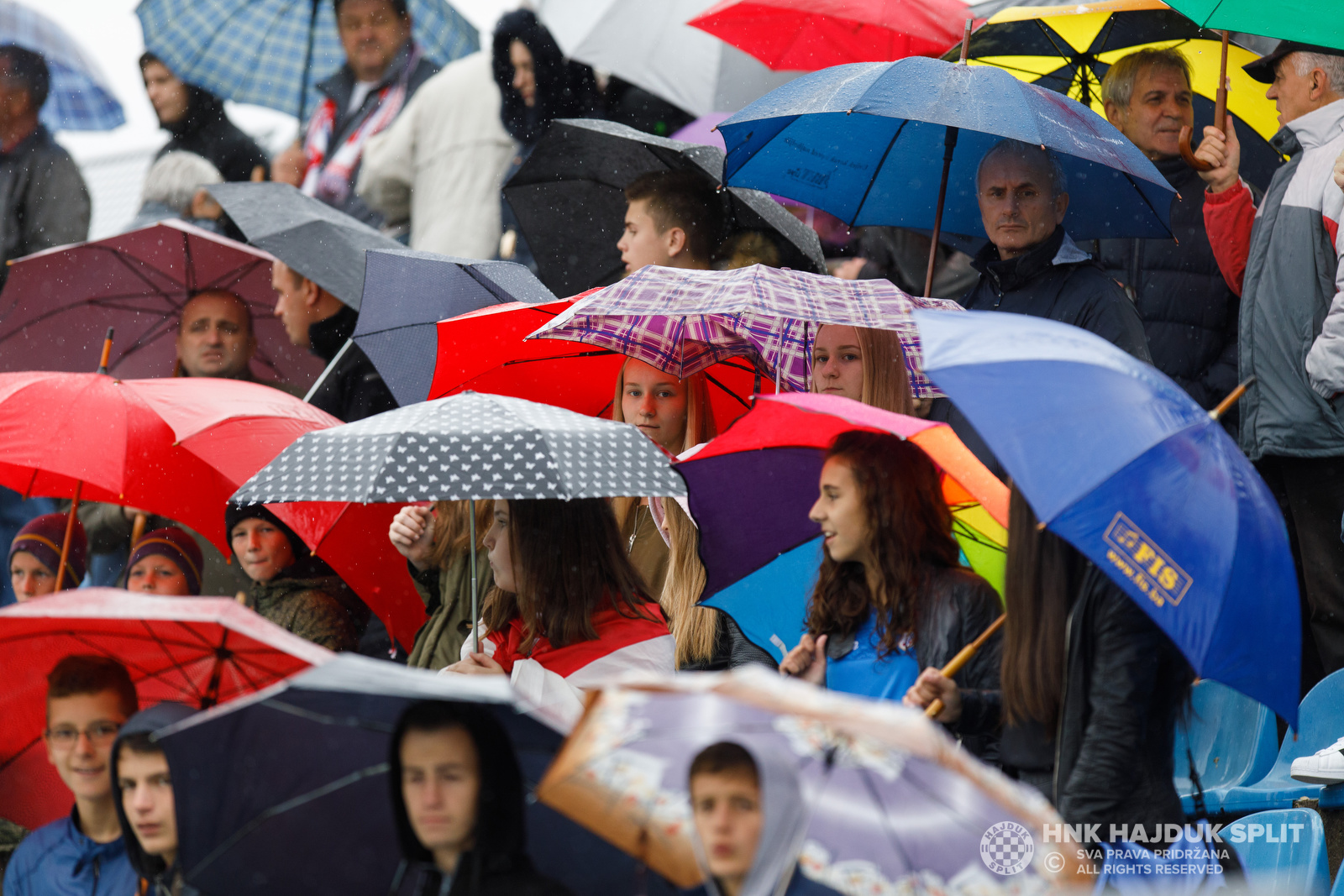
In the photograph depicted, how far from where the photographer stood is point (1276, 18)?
17.2 ft

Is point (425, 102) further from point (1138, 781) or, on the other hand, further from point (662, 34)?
point (1138, 781)

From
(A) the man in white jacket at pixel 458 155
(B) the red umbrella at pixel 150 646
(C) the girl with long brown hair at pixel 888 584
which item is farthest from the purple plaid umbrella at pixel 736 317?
(A) the man in white jacket at pixel 458 155

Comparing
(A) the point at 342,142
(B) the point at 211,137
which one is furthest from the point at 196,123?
(A) the point at 342,142

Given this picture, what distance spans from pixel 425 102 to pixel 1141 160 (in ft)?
14.7

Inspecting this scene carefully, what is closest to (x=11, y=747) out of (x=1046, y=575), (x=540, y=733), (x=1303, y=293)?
(x=540, y=733)

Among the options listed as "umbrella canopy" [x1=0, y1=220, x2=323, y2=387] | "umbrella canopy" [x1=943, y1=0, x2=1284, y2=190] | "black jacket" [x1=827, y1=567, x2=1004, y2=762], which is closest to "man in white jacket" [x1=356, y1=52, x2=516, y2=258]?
"umbrella canopy" [x1=0, y1=220, x2=323, y2=387]

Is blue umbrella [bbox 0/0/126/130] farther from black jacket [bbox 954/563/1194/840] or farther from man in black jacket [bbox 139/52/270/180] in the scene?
black jacket [bbox 954/563/1194/840]

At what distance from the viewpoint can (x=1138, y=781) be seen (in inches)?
138

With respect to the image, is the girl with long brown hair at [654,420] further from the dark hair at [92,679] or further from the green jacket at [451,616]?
the dark hair at [92,679]

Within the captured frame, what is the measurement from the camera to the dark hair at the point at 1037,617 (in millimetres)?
3619

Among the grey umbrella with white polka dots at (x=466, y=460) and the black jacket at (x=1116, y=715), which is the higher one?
the grey umbrella with white polka dots at (x=466, y=460)

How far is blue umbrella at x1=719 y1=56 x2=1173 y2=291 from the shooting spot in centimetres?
538

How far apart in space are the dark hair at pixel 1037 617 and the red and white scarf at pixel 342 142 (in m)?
6.32

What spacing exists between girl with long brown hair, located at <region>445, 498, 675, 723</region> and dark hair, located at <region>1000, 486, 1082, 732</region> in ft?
4.62
